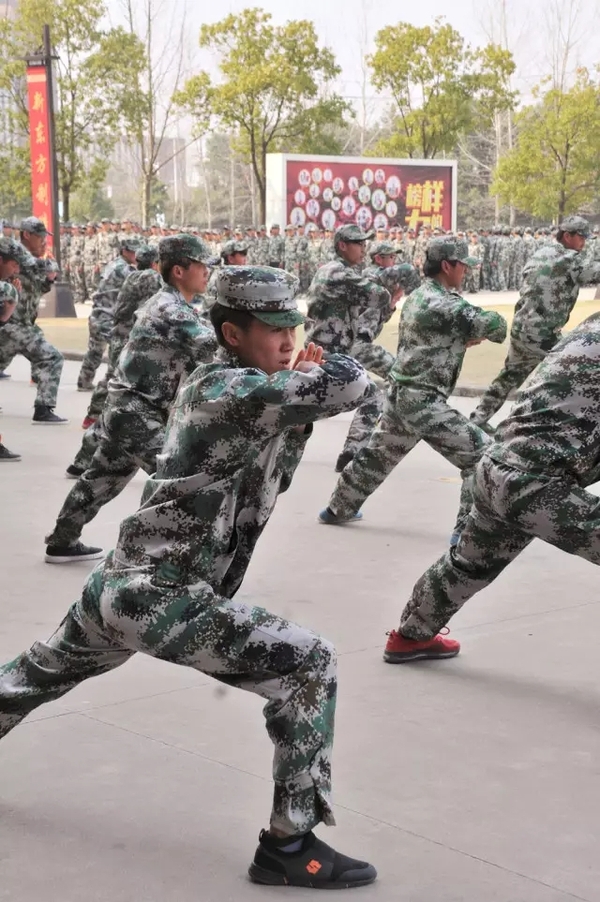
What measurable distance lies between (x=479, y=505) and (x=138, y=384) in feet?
8.19

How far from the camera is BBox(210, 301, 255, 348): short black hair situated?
3.49m

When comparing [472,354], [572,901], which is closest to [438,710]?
[572,901]

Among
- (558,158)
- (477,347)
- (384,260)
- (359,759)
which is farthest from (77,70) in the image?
(359,759)

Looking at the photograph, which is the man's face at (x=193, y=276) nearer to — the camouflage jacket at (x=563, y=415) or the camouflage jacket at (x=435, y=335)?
Answer: the camouflage jacket at (x=435, y=335)

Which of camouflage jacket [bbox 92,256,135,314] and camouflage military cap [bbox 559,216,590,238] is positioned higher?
camouflage military cap [bbox 559,216,590,238]

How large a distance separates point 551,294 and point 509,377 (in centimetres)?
77

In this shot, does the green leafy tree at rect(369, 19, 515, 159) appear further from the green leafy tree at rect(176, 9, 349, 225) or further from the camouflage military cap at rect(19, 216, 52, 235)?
the camouflage military cap at rect(19, 216, 52, 235)

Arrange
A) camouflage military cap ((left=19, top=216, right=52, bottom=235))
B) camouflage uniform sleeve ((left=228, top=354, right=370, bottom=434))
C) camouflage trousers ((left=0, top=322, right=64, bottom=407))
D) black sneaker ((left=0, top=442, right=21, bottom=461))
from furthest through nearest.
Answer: camouflage military cap ((left=19, top=216, right=52, bottom=235))
camouflage trousers ((left=0, top=322, right=64, bottom=407))
black sneaker ((left=0, top=442, right=21, bottom=461))
camouflage uniform sleeve ((left=228, top=354, right=370, bottom=434))

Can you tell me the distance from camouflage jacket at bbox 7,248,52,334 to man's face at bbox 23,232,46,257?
100mm

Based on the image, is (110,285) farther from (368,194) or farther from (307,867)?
(368,194)

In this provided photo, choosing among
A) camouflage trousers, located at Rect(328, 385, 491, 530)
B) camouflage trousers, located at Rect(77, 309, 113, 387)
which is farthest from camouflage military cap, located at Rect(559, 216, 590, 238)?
camouflage trousers, located at Rect(77, 309, 113, 387)

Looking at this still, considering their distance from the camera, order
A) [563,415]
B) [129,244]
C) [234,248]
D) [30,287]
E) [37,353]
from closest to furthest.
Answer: [563,415]
[234,248]
[37,353]
[30,287]
[129,244]

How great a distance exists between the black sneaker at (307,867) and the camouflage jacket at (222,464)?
0.70 meters

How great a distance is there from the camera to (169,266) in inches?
266
